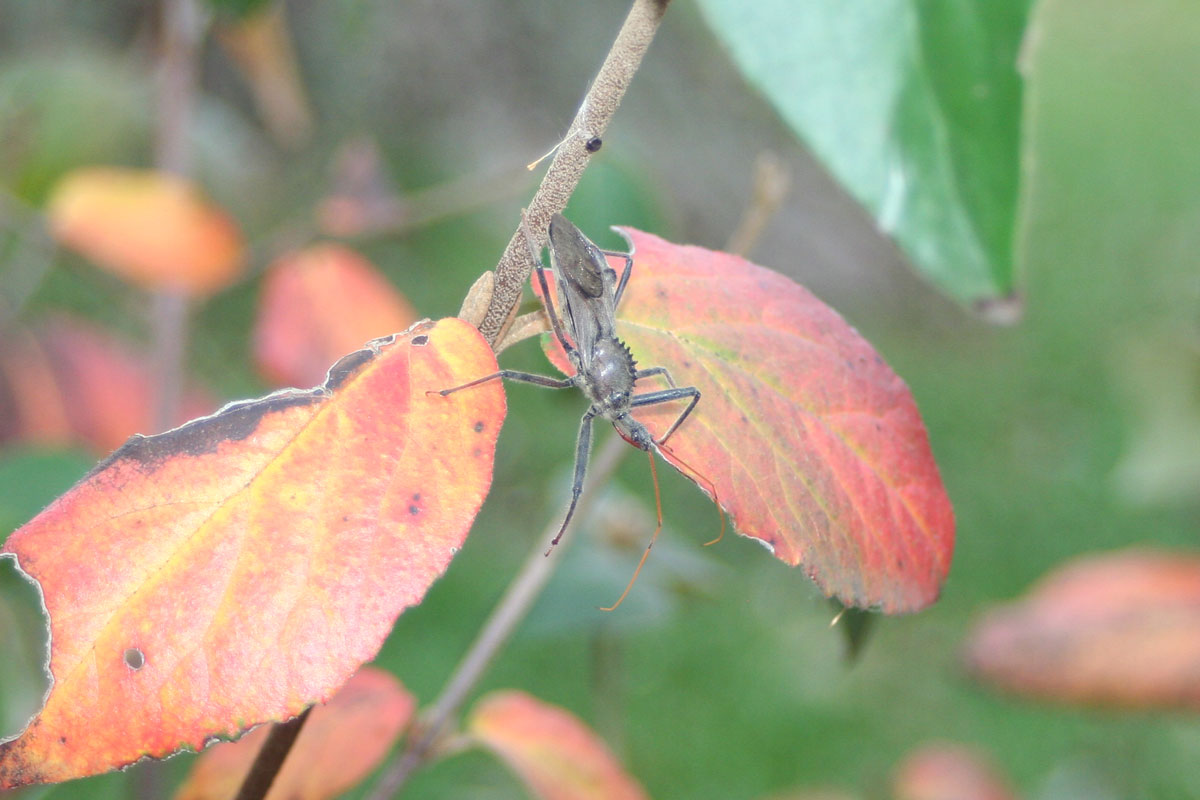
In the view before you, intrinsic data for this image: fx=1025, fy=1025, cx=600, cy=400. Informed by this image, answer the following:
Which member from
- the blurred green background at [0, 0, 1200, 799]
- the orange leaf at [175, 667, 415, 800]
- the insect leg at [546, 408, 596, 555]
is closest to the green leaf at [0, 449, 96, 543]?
the blurred green background at [0, 0, 1200, 799]

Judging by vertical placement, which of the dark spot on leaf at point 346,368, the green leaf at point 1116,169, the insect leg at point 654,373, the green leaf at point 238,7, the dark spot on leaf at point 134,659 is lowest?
the green leaf at point 1116,169

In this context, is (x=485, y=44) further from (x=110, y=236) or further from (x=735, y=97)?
(x=110, y=236)

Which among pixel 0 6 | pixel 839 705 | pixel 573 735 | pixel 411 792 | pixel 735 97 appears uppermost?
pixel 0 6

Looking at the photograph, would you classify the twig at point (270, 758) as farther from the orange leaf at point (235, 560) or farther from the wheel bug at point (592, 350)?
the wheel bug at point (592, 350)

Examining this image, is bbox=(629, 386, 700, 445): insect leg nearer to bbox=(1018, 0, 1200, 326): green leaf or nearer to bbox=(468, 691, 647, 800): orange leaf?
bbox=(468, 691, 647, 800): orange leaf

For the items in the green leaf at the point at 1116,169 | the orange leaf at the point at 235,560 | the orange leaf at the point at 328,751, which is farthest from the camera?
the green leaf at the point at 1116,169

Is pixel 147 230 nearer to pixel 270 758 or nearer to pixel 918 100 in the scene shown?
pixel 270 758

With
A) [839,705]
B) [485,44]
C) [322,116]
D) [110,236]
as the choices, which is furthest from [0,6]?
[839,705]

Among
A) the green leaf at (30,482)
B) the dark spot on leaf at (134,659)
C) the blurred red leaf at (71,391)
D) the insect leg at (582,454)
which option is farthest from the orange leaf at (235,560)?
the blurred red leaf at (71,391)
